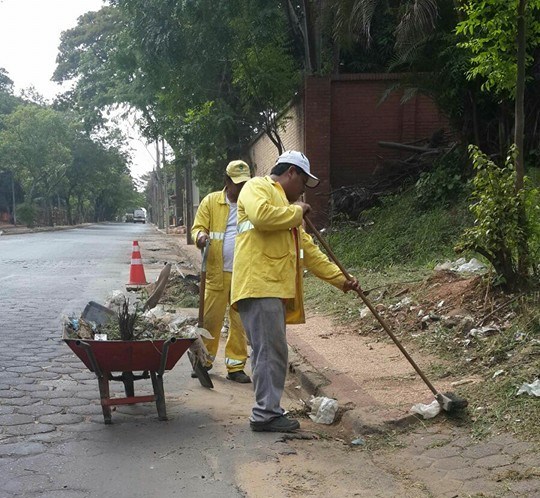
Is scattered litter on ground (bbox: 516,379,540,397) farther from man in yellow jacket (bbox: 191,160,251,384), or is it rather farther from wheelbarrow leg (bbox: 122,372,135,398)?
wheelbarrow leg (bbox: 122,372,135,398)

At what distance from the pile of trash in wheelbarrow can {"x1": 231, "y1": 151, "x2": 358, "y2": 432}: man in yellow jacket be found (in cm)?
55

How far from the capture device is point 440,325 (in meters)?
6.32

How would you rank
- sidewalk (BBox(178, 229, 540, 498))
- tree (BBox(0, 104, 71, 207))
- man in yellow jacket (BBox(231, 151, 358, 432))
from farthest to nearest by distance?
tree (BBox(0, 104, 71, 207)) < man in yellow jacket (BBox(231, 151, 358, 432)) < sidewalk (BBox(178, 229, 540, 498))

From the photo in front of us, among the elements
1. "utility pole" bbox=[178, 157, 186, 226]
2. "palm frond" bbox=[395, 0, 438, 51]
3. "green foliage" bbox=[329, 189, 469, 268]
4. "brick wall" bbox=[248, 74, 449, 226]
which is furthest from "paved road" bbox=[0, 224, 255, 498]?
"utility pole" bbox=[178, 157, 186, 226]

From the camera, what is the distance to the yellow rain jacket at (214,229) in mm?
5953

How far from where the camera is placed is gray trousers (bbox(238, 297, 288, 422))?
4.34 m

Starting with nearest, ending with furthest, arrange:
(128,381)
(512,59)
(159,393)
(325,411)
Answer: (159,393), (325,411), (128,381), (512,59)

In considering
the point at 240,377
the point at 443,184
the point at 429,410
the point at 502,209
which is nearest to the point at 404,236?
the point at 443,184

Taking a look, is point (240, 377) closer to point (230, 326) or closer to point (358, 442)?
point (230, 326)

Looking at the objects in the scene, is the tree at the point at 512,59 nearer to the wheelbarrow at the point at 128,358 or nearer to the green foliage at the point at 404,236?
the wheelbarrow at the point at 128,358

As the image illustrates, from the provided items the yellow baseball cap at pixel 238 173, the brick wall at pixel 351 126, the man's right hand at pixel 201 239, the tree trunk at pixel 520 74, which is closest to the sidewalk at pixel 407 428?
the man's right hand at pixel 201 239

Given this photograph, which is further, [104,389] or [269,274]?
[104,389]

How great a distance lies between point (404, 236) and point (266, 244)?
7563mm

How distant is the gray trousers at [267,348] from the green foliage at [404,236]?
583 centimetres
